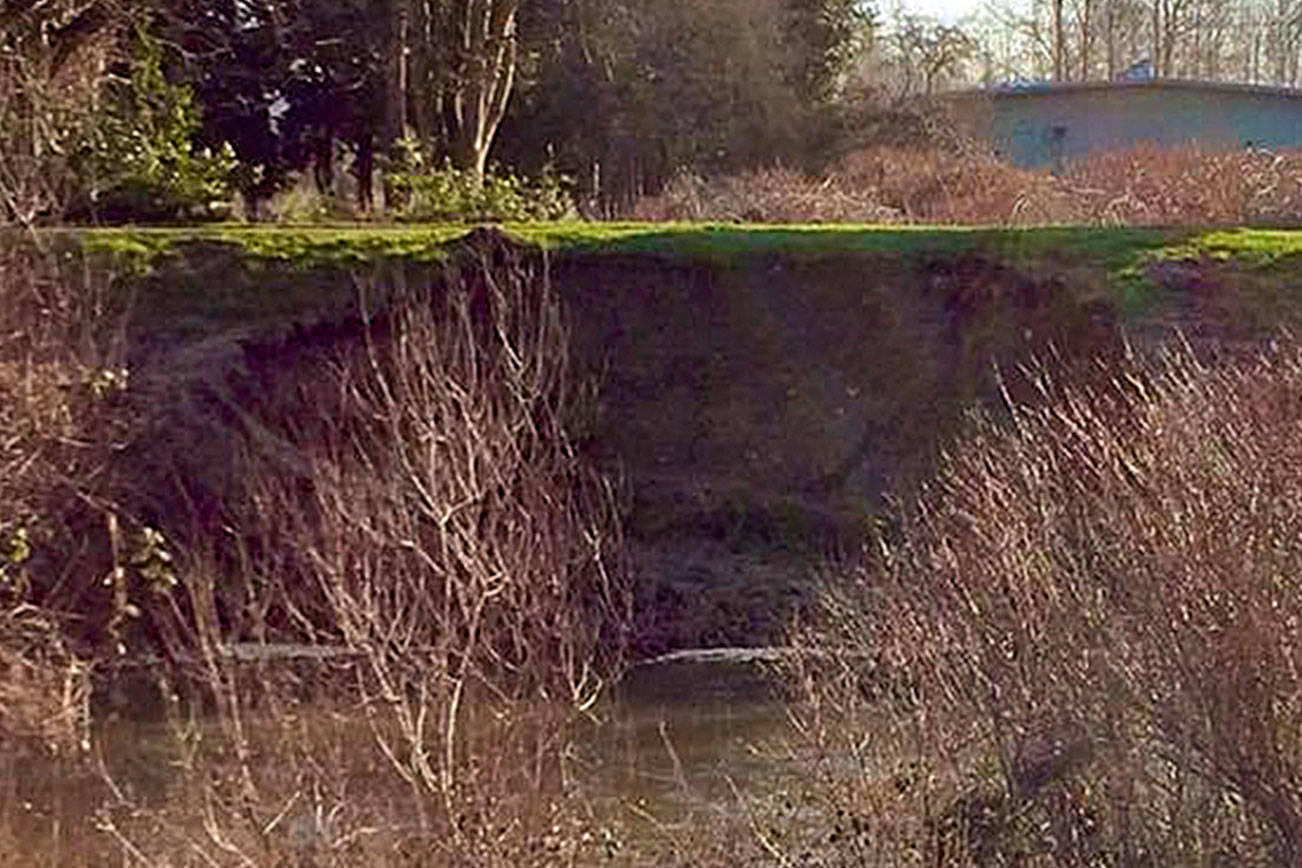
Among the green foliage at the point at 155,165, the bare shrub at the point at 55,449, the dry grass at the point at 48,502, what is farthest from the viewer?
the green foliage at the point at 155,165

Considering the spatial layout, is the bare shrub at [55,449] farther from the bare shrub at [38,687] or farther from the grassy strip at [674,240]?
the grassy strip at [674,240]

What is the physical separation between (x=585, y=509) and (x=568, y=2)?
51.7ft

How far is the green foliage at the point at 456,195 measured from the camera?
68.0 feet

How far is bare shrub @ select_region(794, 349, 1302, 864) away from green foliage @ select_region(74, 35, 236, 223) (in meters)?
11.6

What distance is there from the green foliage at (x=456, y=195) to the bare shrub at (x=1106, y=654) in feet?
47.4

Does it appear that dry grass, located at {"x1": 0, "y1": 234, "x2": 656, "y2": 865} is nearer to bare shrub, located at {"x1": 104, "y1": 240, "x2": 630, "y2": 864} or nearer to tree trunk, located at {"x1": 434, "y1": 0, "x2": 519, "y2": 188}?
bare shrub, located at {"x1": 104, "y1": 240, "x2": 630, "y2": 864}

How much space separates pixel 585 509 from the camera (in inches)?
466

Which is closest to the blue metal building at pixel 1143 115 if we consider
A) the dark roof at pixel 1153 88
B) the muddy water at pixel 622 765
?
the dark roof at pixel 1153 88

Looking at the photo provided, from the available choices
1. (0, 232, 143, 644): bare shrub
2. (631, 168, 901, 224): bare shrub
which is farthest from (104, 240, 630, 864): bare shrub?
(631, 168, 901, 224): bare shrub

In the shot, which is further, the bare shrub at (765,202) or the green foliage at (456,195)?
the bare shrub at (765,202)

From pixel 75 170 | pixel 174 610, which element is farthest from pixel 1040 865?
pixel 75 170

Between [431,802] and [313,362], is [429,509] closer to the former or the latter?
[431,802]

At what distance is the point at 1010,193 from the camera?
23.0 meters

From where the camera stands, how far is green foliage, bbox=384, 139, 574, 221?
68.0 ft
